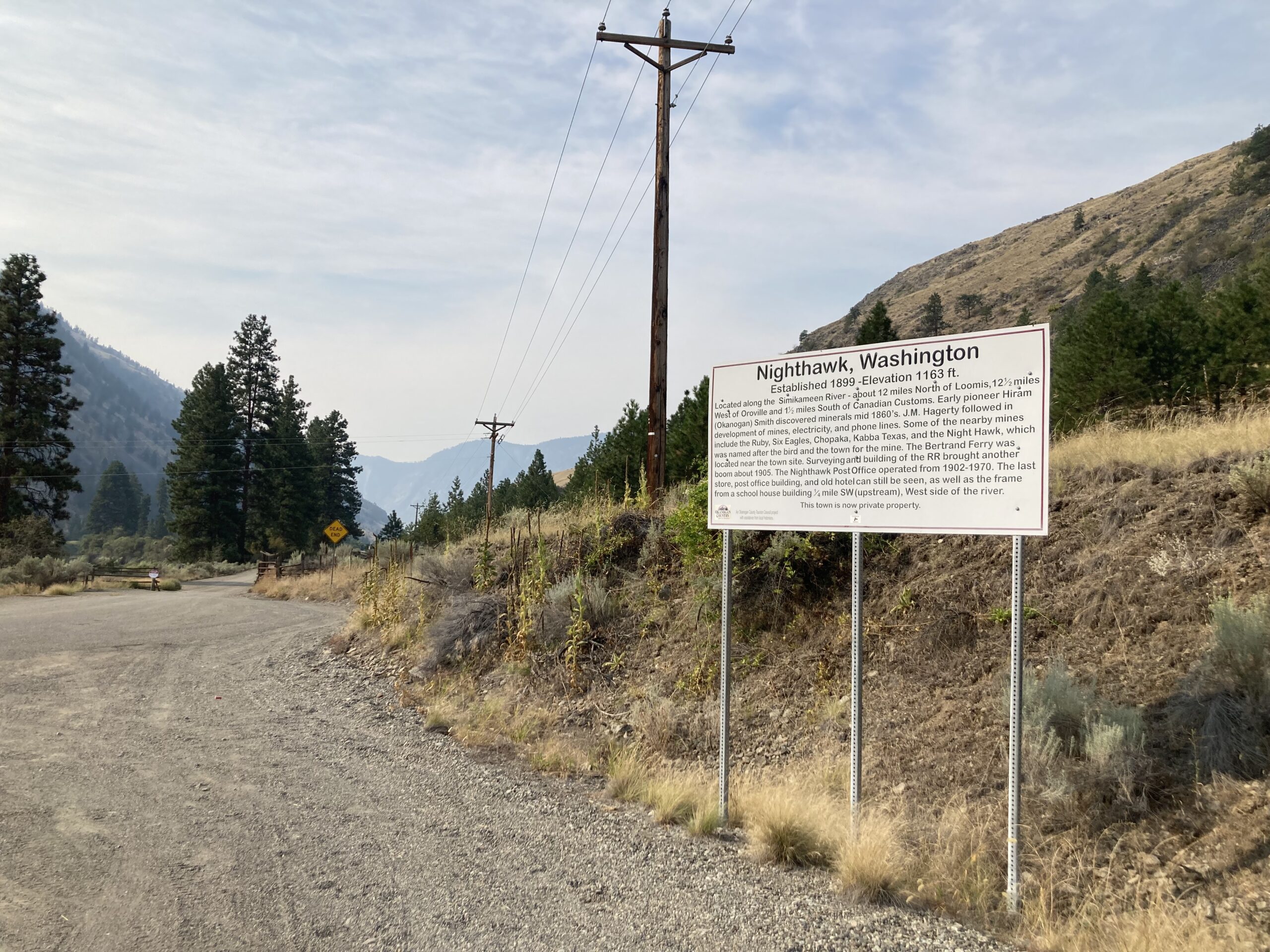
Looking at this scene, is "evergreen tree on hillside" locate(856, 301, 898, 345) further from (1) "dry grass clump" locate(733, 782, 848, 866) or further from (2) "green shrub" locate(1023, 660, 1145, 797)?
(1) "dry grass clump" locate(733, 782, 848, 866)

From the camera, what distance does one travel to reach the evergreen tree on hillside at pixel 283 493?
57.8 meters

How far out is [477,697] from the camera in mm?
8867

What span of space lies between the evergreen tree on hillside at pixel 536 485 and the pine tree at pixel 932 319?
121 ft

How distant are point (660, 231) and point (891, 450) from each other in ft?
26.6

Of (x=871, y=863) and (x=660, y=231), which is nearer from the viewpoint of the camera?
(x=871, y=863)

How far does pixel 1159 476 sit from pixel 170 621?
59.2 ft

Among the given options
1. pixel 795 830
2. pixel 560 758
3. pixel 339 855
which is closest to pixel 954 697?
pixel 795 830

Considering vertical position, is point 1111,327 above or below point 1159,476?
above

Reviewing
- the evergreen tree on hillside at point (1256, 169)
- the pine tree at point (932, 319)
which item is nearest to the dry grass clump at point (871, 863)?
the pine tree at point (932, 319)

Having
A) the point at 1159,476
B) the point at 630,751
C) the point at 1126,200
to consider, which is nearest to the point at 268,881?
the point at 630,751

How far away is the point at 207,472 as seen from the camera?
174 feet

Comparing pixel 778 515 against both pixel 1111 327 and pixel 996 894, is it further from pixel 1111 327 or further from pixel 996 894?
pixel 1111 327

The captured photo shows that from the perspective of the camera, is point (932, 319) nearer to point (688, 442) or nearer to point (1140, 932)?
point (688, 442)

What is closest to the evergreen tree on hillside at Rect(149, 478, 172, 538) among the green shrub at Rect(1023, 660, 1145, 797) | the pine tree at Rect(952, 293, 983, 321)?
the pine tree at Rect(952, 293, 983, 321)
